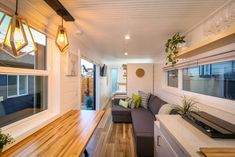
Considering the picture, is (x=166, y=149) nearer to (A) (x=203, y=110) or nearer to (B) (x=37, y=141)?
(A) (x=203, y=110)

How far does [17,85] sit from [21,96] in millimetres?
169

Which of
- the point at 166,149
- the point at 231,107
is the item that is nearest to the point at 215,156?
the point at 166,149

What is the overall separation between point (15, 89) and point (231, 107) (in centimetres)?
243

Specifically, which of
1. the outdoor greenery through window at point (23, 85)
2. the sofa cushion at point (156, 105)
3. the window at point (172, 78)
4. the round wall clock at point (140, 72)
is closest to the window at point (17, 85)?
the outdoor greenery through window at point (23, 85)

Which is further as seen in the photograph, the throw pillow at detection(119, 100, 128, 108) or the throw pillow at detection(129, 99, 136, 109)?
the throw pillow at detection(119, 100, 128, 108)

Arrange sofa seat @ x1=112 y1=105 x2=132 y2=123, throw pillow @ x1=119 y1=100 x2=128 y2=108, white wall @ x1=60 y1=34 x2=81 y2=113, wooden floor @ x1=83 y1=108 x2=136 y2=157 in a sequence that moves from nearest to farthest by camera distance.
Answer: white wall @ x1=60 y1=34 x2=81 y2=113 → wooden floor @ x1=83 y1=108 x2=136 y2=157 → sofa seat @ x1=112 y1=105 x2=132 y2=123 → throw pillow @ x1=119 y1=100 x2=128 y2=108

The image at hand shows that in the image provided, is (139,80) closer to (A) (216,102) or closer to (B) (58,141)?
(A) (216,102)

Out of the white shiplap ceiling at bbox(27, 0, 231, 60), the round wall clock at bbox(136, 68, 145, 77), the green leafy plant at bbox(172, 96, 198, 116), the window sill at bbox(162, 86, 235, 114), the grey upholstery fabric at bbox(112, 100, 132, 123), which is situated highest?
the white shiplap ceiling at bbox(27, 0, 231, 60)

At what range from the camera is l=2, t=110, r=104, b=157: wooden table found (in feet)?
3.63

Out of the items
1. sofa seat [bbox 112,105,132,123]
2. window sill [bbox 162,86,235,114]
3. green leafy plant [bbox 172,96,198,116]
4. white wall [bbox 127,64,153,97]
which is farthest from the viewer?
white wall [bbox 127,64,153,97]

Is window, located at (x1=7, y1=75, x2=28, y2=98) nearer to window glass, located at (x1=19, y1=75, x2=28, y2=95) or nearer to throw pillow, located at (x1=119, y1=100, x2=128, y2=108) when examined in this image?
window glass, located at (x1=19, y1=75, x2=28, y2=95)

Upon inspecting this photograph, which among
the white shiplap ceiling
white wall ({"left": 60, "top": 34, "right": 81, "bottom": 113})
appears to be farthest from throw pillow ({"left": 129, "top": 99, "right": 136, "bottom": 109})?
the white shiplap ceiling

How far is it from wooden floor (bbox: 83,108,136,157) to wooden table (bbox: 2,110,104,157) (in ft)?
3.72

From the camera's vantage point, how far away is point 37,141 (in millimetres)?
1320
